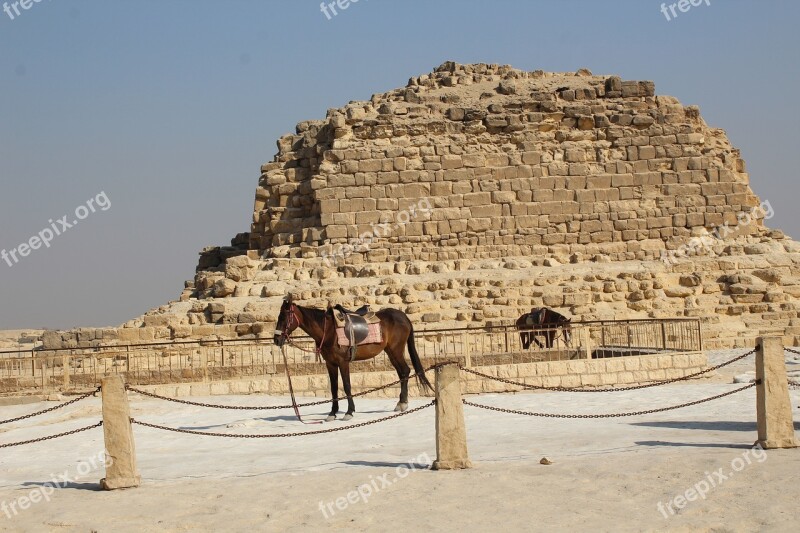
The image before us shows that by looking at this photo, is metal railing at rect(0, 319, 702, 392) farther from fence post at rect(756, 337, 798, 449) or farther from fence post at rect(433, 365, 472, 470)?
fence post at rect(756, 337, 798, 449)

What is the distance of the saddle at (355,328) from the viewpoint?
11326 mm

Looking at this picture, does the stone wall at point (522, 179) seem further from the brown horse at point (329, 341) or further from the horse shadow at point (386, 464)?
the horse shadow at point (386, 464)

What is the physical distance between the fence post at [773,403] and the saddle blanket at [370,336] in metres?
4.51

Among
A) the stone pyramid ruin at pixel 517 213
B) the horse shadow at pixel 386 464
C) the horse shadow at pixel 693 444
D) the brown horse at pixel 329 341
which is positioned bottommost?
the horse shadow at pixel 693 444

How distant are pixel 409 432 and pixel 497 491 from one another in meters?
2.96

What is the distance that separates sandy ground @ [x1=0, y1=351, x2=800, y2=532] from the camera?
6691mm

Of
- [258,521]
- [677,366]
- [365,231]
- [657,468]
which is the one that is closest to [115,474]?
[258,521]

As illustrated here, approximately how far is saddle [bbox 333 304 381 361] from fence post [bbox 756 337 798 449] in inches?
178

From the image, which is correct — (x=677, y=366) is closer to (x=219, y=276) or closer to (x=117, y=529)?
(x=117, y=529)

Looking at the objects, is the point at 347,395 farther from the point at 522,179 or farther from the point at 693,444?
the point at 522,179

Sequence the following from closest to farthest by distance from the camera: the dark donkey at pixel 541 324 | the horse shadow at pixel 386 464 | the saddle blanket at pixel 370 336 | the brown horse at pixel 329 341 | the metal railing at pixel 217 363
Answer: the horse shadow at pixel 386 464 → the brown horse at pixel 329 341 → the saddle blanket at pixel 370 336 → the metal railing at pixel 217 363 → the dark donkey at pixel 541 324

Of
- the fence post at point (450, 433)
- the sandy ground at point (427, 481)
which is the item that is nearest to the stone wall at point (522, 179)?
the sandy ground at point (427, 481)

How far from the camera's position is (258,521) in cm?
669

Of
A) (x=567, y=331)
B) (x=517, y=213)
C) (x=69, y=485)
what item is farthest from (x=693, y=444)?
(x=517, y=213)
